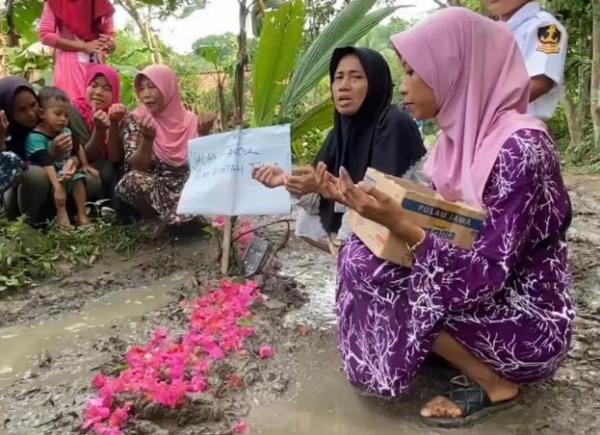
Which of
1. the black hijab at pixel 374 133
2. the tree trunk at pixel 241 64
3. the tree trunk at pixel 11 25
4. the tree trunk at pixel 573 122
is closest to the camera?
the black hijab at pixel 374 133

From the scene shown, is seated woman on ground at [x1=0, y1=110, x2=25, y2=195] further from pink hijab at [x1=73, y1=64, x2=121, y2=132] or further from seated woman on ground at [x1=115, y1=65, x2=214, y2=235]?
Result: pink hijab at [x1=73, y1=64, x2=121, y2=132]

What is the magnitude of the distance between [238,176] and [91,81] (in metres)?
1.80

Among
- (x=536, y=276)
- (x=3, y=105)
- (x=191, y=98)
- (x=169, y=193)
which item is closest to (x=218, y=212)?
(x=169, y=193)

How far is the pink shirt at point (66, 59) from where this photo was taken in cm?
457

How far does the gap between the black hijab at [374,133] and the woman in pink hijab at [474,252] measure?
654 mm

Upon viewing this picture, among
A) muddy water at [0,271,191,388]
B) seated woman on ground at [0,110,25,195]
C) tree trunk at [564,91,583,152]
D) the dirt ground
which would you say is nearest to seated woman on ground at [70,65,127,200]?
seated woman on ground at [0,110,25,195]

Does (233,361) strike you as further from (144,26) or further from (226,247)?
(144,26)

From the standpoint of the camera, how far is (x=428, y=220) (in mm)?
1943

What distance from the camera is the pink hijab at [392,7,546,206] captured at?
202cm

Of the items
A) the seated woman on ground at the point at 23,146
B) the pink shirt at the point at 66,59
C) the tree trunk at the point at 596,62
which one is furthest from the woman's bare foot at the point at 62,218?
the tree trunk at the point at 596,62

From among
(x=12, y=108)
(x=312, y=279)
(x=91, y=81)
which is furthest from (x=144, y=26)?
(x=312, y=279)

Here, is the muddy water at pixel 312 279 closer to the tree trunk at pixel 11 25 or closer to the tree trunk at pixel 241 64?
the tree trunk at pixel 241 64

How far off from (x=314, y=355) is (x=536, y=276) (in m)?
0.96

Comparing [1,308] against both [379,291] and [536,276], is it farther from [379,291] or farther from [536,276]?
[536,276]
